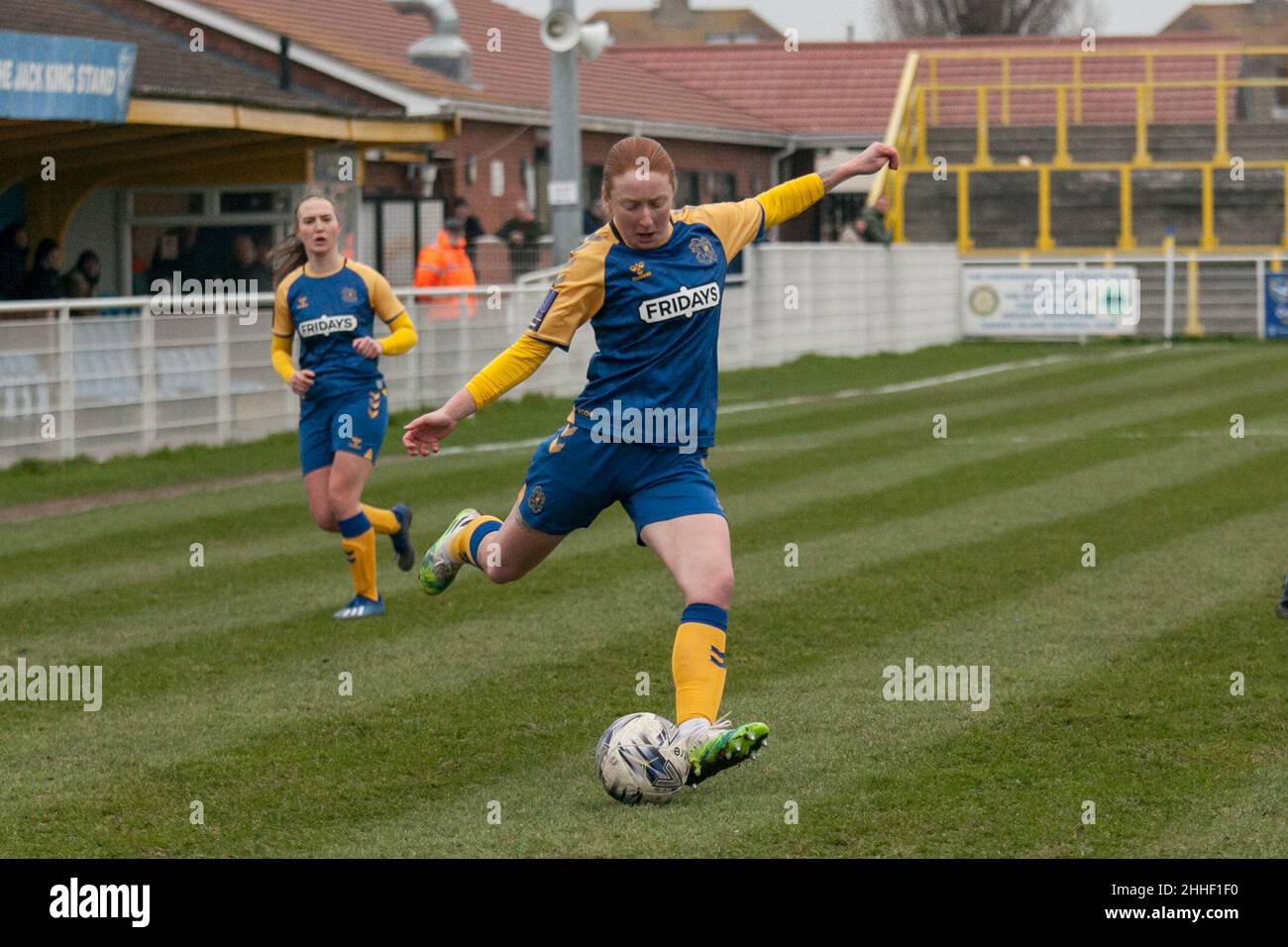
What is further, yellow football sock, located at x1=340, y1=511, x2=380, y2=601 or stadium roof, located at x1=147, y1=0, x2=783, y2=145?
stadium roof, located at x1=147, y1=0, x2=783, y2=145

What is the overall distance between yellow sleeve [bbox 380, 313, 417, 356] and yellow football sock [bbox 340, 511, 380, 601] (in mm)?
868

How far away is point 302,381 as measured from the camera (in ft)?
33.9

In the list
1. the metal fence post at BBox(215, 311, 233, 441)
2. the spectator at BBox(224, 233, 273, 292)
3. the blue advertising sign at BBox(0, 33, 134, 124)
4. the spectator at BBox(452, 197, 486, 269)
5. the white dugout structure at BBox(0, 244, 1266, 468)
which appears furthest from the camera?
the spectator at BBox(452, 197, 486, 269)

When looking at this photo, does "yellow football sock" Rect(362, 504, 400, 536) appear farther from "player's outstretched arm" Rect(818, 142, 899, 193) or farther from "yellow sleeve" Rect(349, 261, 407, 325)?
"player's outstretched arm" Rect(818, 142, 899, 193)

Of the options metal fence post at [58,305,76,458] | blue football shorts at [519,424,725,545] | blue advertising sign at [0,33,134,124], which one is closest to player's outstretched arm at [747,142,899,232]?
blue football shorts at [519,424,725,545]

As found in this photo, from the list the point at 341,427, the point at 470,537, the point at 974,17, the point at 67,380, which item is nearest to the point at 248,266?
the point at 67,380

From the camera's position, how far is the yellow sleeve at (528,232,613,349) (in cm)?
695

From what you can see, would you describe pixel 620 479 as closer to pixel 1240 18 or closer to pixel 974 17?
pixel 974 17

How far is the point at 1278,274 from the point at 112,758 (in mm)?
29332

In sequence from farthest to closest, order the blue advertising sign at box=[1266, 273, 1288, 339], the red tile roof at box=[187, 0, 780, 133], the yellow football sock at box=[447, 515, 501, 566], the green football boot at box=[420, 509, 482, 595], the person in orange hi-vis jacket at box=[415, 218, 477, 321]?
the blue advertising sign at box=[1266, 273, 1288, 339]
the red tile roof at box=[187, 0, 780, 133]
the person in orange hi-vis jacket at box=[415, 218, 477, 321]
the green football boot at box=[420, 509, 482, 595]
the yellow football sock at box=[447, 515, 501, 566]

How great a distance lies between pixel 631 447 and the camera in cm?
704

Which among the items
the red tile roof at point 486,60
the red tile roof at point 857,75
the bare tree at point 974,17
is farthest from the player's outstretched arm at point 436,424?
the bare tree at point 974,17

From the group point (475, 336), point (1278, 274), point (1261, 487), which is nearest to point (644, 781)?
point (1261, 487)

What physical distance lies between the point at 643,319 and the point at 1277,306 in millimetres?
29247
